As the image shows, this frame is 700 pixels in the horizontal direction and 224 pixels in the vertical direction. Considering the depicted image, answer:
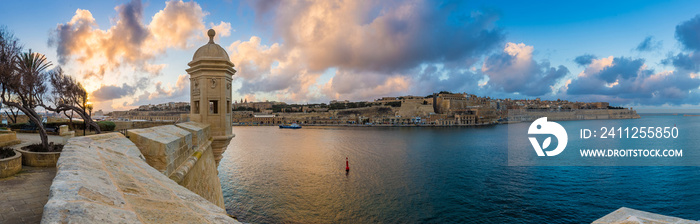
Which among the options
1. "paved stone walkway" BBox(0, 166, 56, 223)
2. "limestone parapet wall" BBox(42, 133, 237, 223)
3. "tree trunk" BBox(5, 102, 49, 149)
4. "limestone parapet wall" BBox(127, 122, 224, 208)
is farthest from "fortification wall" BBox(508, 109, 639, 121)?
"limestone parapet wall" BBox(42, 133, 237, 223)

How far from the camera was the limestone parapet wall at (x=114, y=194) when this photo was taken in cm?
146

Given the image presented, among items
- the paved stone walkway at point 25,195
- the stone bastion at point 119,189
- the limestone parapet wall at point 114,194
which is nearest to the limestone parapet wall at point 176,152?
the stone bastion at point 119,189

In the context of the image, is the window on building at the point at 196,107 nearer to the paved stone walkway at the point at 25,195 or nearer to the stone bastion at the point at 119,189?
the paved stone walkway at the point at 25,195

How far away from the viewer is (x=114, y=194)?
6.11ft

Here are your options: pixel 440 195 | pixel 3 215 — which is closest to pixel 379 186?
pixel 440 195

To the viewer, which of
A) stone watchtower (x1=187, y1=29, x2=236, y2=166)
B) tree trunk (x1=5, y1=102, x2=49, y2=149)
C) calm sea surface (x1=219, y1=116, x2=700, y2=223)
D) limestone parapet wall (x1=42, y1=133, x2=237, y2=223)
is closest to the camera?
limestone parapet wall (x1=42, y1=133, x2=237, y2=223)

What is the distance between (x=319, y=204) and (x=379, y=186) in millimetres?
4945

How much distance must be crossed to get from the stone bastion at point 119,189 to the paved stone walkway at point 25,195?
0.71 meters

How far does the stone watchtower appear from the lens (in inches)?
326

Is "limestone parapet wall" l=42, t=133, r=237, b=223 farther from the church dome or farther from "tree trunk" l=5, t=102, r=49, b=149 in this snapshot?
"tree trunk" l=5, t=102, r=49, b=149

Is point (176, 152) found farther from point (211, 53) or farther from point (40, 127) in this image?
point (40, 127)

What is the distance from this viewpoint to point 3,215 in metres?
2.88

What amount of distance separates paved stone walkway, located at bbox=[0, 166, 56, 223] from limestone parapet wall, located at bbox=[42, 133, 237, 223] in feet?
2.36

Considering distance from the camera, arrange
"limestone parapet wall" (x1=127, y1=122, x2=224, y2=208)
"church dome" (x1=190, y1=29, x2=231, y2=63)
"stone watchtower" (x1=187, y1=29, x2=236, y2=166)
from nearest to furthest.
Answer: "limestone parapet wall" (x1=127, y1=122, x2=224, y2=208)
"church dome" (x1=190, y1=29, x2=231, y2=63)
"stone watchtower" (x1=187, y1=29, x2=236, y2=166)
